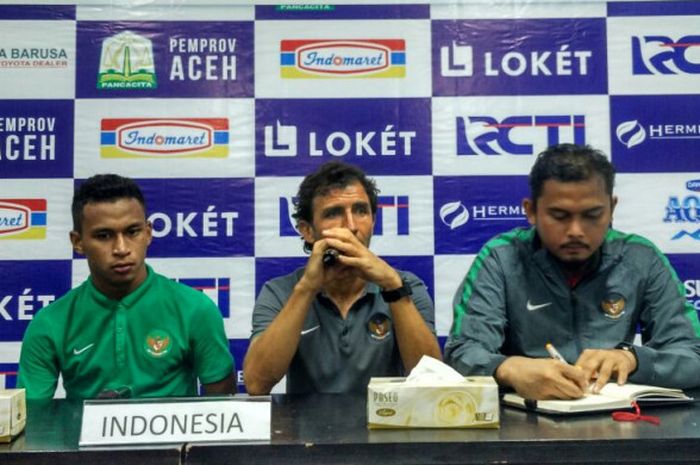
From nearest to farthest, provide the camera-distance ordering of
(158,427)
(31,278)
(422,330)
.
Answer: (158,427)
(422,330)
(31,278)

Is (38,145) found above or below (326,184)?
above

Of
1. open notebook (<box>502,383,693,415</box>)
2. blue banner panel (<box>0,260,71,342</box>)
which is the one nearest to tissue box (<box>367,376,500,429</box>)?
open notebook (<box>502,383,693,415</box>)

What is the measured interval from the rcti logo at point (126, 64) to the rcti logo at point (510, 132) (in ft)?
3.87

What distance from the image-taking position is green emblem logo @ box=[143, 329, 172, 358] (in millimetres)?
1846

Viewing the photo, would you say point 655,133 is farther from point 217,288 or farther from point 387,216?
point 217,288

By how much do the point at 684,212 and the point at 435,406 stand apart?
1.99 metres

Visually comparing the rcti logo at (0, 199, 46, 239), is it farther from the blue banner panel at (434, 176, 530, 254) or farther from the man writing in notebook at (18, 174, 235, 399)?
the blue banner panel at (434, 176, 530, 254)

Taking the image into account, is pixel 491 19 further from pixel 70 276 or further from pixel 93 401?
pixel 93 401

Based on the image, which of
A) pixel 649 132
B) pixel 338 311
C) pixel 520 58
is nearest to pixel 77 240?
pixel 338 311

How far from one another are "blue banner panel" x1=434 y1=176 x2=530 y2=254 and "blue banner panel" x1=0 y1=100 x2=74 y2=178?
54.6 inches

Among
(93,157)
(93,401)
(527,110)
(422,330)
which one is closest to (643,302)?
(422,330)

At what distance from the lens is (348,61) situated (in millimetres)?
2746

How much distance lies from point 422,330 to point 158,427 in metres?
0.84

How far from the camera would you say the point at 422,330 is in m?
1.73
